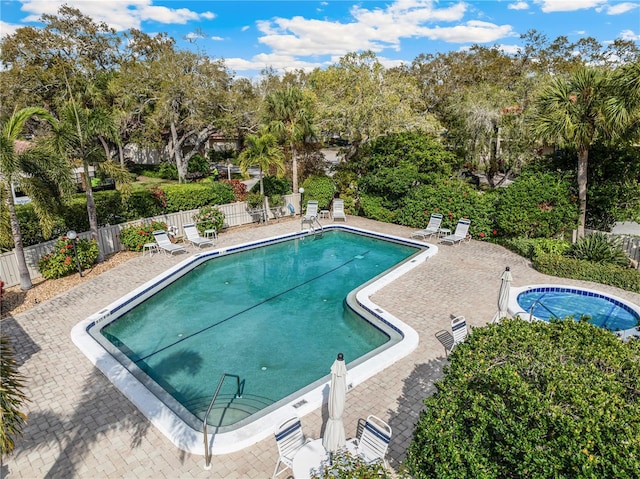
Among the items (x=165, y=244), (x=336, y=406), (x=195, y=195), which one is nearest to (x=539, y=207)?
(x=336, y=406)

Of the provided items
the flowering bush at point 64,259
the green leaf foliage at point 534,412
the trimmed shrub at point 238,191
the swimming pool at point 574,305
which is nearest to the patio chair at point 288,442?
the green leaf foliage at point 534,412

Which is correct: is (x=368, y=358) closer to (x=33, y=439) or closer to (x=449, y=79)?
(x=33, y=439)

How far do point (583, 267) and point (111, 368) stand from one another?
1393cm

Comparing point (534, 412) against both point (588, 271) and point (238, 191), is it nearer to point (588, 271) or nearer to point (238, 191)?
point (588, 271)

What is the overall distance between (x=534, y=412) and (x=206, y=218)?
1545 centimetres

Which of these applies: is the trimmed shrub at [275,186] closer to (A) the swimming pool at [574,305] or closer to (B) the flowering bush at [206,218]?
(B) the flowering bush at [206,218]

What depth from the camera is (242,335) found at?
34.7 ft

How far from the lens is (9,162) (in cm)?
1035

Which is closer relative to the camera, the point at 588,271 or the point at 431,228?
the point at 588,271

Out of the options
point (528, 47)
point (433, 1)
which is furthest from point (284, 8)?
point (528, 47)

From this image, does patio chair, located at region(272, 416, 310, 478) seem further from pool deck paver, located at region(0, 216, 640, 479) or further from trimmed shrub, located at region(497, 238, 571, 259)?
trimmed shrub, located at region(497, 238, 571, 259)

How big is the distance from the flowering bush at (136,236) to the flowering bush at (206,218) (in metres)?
2.12

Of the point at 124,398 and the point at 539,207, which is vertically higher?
the point at 539,207

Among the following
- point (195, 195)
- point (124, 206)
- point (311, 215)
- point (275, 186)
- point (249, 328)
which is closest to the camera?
point (249, 328)
